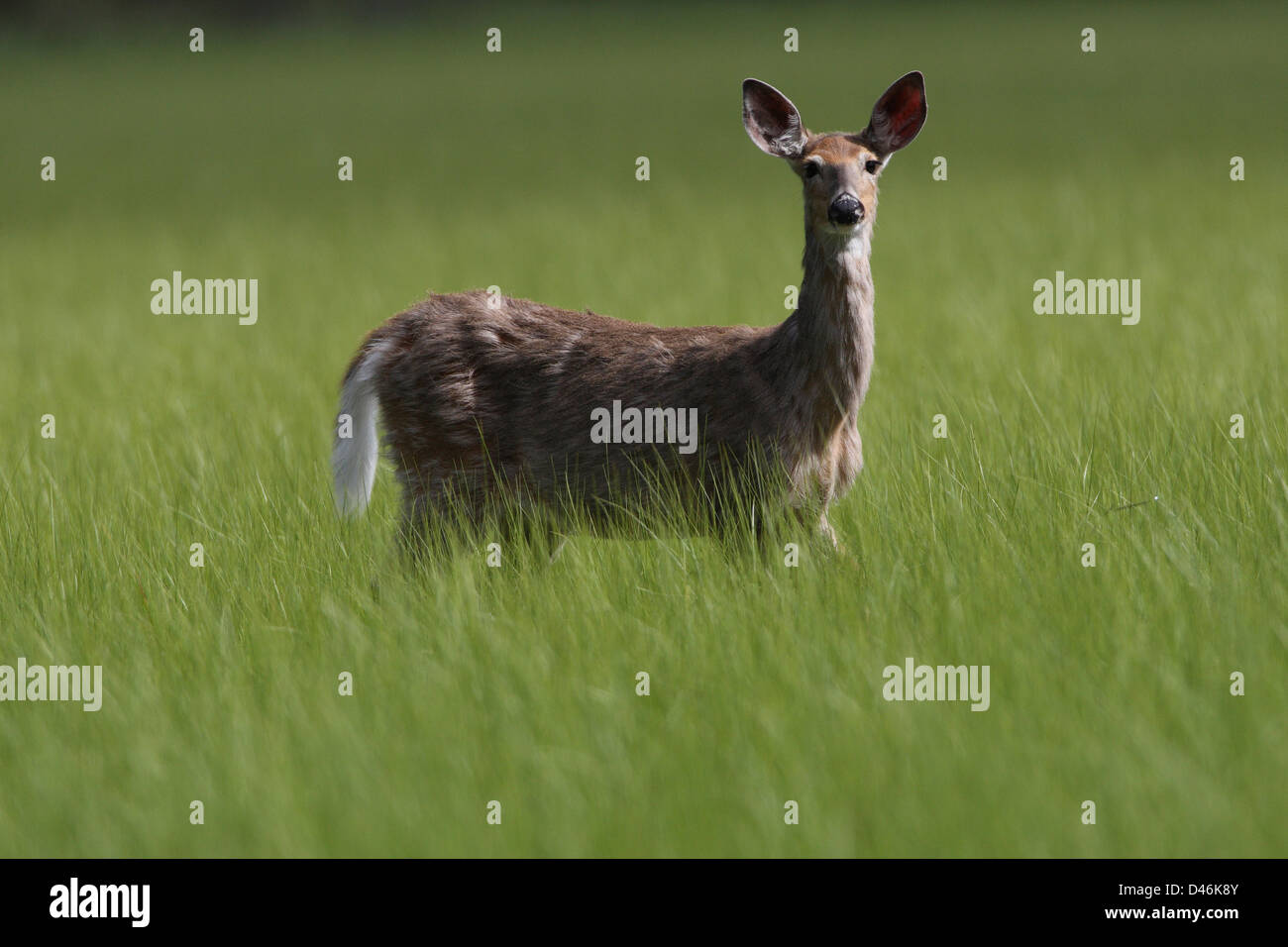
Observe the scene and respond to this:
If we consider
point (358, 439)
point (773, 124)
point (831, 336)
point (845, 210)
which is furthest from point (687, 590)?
point (773, 124)

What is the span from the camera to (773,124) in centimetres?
638

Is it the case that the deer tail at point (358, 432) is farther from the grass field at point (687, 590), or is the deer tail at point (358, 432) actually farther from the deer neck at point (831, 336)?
the deer neck at point (831, 336)

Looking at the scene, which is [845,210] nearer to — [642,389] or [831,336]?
[831,336]

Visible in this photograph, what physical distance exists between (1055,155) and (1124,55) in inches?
430

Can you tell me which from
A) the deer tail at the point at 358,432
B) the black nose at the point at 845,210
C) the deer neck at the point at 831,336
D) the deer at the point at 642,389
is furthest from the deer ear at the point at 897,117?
the deer tail at the point at 358,432

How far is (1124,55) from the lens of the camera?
29.6 metres

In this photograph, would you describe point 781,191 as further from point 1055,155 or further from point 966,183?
point 1055,155

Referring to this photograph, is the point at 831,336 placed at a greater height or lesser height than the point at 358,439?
greater

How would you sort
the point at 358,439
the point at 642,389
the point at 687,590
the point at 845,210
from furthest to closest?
the point at 358,439 < the point at 642,389 < the point at 845,210 < the point at 687,590

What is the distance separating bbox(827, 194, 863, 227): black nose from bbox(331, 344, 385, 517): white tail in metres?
1.98

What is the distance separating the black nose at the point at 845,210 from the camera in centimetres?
576

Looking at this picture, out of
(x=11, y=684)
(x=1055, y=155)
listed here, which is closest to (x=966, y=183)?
(x=1055, y=155)

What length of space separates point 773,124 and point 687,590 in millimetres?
Result: 1981
